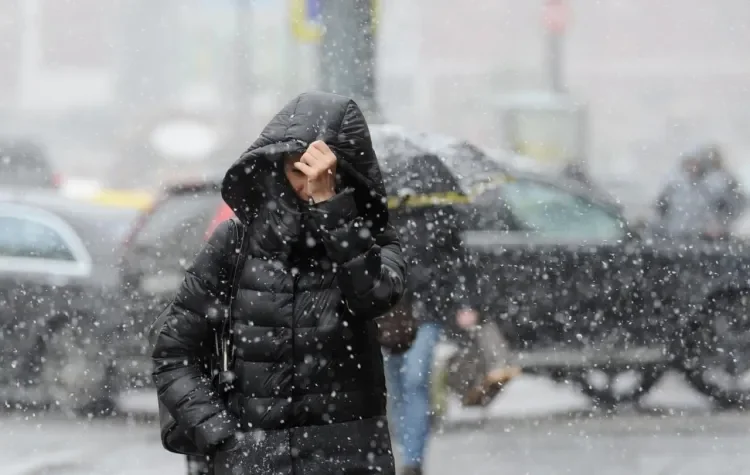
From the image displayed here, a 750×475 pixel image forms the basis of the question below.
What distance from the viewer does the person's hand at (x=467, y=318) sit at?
7.00 meters

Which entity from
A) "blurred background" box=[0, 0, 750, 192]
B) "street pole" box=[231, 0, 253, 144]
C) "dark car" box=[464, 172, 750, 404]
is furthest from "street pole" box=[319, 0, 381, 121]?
"street pole" box=[231, 0, 253, 144]

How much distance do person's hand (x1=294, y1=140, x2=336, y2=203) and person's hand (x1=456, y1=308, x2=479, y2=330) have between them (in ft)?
12.2

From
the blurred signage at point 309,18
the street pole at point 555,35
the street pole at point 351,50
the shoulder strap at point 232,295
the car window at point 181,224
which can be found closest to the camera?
the shoulder strap at point 232,295

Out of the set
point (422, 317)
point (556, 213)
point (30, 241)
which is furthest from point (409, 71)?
point (422, 317)

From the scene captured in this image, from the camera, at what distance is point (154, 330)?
346 cm

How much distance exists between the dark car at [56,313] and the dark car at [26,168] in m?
9.31

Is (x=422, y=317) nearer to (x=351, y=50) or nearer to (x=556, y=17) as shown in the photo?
(x=351, y=50)

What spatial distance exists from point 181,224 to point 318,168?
4.81 meters

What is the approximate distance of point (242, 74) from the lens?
1497 inches

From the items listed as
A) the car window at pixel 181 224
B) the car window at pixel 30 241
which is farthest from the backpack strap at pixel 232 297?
the car window at pixel 30 241

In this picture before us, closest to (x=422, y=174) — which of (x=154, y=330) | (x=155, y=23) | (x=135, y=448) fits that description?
(x=135, y=448)

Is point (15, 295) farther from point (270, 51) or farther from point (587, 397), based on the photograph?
point (270, 51)

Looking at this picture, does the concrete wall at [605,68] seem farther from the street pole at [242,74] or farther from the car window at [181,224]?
the car window at [181,224]

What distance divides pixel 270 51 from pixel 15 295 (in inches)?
1182
